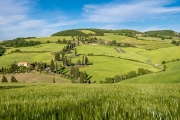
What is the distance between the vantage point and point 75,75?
129125 mm

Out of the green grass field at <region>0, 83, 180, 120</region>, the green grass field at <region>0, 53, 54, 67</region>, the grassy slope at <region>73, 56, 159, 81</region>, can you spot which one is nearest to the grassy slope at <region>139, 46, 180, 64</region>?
the grassy slope at <region>73, 56, 159, 81</region>

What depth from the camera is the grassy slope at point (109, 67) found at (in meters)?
136

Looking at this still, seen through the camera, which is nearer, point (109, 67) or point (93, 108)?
point (93, 108)

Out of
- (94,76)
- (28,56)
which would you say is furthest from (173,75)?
(28,56)

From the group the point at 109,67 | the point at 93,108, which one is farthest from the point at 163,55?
the point at 93,108

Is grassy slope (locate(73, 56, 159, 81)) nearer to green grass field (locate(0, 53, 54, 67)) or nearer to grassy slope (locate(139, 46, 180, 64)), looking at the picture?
grassy slope (locate(139, 46, 180, 64))

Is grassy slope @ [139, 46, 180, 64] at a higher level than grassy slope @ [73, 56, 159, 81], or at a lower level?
higher

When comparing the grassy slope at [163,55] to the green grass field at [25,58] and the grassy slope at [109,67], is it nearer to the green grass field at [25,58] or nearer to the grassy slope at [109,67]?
the grassy slope at [109,67]

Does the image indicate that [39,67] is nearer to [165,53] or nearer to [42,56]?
[42,56]

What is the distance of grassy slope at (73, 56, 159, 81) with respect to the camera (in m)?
136

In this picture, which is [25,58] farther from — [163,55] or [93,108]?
[93,108]

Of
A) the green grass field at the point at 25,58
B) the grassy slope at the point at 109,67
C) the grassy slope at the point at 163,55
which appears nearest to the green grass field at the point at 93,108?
the grassy slope at the point at 109,67

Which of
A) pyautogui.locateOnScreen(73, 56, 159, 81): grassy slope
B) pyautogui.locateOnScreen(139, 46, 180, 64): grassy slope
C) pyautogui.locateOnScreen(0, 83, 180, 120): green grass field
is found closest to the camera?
pyautogui.locateOnScreen(0, 83, 180, 120): green grass field

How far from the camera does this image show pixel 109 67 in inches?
6024
